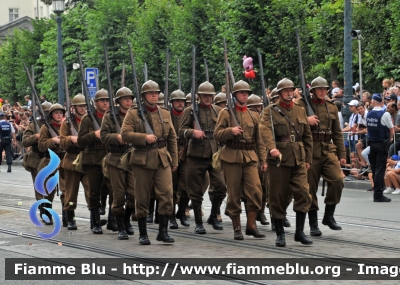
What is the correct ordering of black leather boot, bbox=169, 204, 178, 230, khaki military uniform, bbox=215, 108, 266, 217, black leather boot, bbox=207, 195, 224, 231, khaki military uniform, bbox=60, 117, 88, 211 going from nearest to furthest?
khaki military uniform, bbox=215, 108, 266, 217 → black leather boot, bbox=207, 195, 224, 231 → black leather boot, bbox=169, 204, 178, 230 → khaki military uniform, bbox=60, 117, 88, 211

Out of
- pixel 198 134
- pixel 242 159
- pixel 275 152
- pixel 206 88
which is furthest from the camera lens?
pixel 206 88

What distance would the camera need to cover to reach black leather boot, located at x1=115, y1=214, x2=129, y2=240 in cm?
1267

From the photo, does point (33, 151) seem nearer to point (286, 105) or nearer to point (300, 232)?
point (286, 105)

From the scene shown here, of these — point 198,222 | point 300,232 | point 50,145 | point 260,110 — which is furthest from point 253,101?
point 50,145

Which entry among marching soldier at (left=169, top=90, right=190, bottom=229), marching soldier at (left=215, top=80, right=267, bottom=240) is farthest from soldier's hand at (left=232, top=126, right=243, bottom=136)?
marching soldier at (left=169, top=90, right=190, bottom=229)

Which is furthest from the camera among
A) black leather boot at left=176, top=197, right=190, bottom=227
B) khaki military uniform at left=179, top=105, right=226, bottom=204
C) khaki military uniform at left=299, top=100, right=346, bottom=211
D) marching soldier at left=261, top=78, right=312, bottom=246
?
black leather boot at left=176, top=197, right=190, bottom=227

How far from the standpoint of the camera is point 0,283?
929 centimetres

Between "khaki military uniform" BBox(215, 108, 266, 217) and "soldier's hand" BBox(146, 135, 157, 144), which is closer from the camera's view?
"soldier's hand" BBox(146, 135, 157, 144)

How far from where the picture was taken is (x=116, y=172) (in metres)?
12.7

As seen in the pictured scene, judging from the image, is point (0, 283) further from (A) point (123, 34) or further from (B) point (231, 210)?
(A) point (123, 34)

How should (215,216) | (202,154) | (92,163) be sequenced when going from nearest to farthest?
1. (92,163)
2. (202,154)
3. (215,216)

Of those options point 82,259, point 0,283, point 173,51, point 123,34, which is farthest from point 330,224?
point 123,34

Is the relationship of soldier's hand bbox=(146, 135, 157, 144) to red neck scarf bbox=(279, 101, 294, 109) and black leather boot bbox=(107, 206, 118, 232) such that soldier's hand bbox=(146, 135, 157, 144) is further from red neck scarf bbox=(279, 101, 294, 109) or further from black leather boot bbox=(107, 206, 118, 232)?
black leather boot bbox=(107, 206, 118, 232)

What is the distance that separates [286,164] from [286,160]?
0.05m
